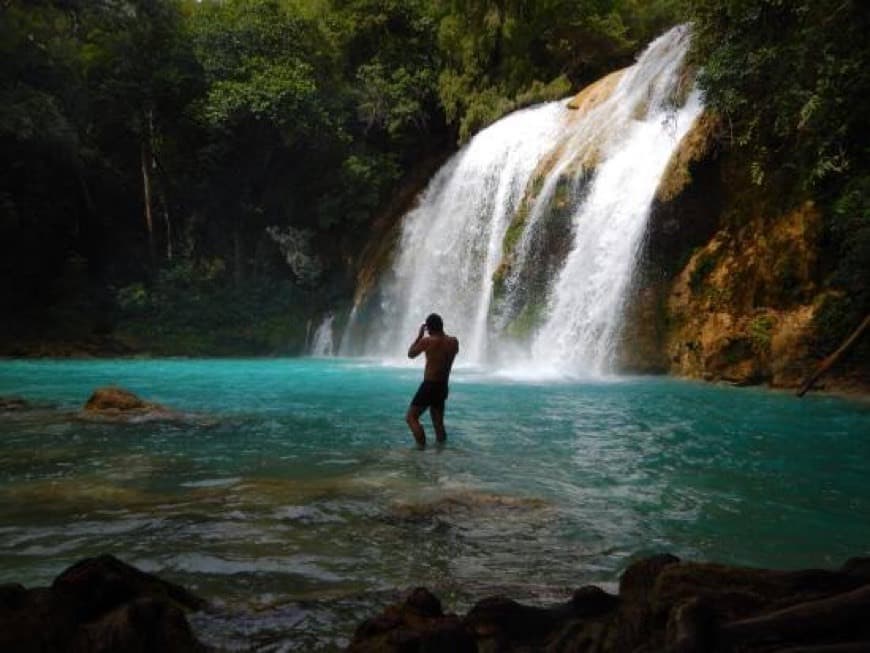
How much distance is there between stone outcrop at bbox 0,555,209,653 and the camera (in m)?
2.52

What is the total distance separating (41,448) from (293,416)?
3633mm

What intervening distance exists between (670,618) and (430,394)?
20.3 feet

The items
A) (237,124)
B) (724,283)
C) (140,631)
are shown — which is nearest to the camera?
(140,631)

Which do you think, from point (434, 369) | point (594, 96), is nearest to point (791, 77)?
point (434, 369)

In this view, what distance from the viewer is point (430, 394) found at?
8445mm

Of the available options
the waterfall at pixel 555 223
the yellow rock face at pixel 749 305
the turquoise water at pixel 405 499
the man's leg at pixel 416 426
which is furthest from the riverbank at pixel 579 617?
the waterfall at pixel 555 223

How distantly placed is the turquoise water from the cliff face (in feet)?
8.30

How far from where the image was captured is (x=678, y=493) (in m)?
6.19

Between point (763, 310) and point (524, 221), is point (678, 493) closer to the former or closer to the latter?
point (763, 310)

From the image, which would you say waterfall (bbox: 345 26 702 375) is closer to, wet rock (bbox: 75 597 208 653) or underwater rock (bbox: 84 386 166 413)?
underwater rock (bbox: 84 386 166 413)

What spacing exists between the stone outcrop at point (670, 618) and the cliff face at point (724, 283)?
12.1 metres

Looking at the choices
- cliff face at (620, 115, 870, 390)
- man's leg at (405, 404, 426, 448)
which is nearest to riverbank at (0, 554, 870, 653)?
man's leg at (405, 404, 426, 448)

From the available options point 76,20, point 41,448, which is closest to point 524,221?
point 41,448

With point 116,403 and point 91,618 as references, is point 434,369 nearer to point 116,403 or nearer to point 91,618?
point 116,403
